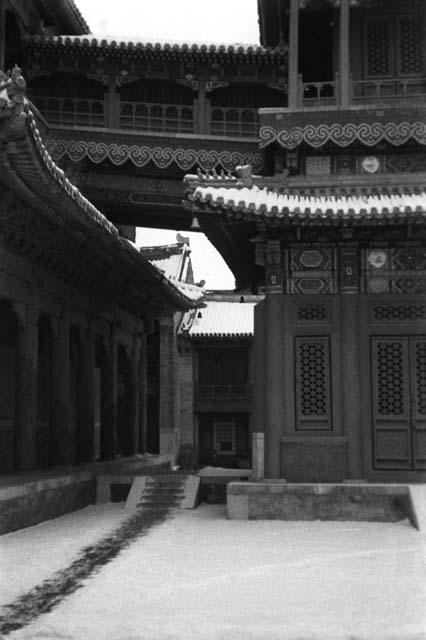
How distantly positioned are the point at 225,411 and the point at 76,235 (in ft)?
71.0

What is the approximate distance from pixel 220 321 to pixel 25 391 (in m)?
22.2

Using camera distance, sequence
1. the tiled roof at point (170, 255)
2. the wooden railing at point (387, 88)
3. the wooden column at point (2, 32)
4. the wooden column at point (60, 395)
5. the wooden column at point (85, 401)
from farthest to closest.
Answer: the tiled roof at point (170, 255)
the wooden column at point (2, 32)
the wooden column at point (85, 401)
the wooden column at point (60, 395)
the wooden railing at point (387, 88)

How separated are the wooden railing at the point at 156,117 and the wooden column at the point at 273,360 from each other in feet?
33.3

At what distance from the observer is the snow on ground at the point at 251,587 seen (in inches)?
273

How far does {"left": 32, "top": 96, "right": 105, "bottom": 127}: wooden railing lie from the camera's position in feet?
77.5

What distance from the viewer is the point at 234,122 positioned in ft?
79.6

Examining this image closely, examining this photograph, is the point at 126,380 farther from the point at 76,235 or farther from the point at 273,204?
the point at 273,204

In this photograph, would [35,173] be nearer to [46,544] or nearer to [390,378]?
[46,544]

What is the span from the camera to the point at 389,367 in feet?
48.0

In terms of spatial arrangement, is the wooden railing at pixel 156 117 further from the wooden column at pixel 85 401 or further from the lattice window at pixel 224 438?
the lattice window at pixel 224 438

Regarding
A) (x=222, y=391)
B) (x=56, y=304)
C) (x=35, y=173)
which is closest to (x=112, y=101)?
(x=56, y=304)

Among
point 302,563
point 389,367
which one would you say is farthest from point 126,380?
point 302,563

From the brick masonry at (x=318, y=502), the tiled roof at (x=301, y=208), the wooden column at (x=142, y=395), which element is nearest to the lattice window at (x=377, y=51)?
the tiled roof at (x=301, y=208)

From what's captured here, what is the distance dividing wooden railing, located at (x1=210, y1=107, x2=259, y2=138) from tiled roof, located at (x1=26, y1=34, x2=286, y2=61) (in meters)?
1.46
